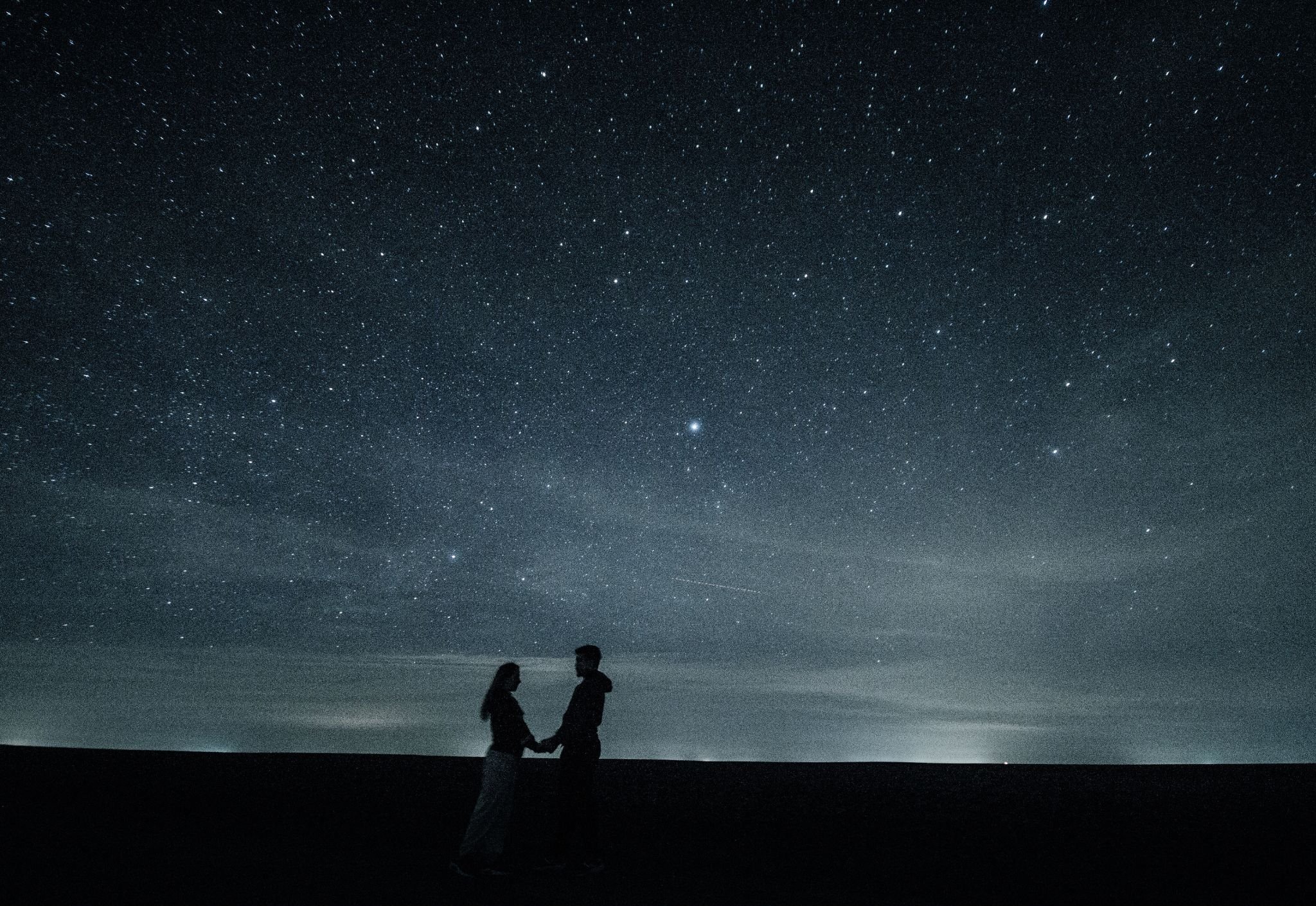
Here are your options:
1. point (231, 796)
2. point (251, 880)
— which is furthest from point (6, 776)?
point (251, 880)

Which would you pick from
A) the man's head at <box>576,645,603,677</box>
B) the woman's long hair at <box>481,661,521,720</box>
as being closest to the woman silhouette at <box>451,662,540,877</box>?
the woman's long hair at <box>481,661,521,720</box>

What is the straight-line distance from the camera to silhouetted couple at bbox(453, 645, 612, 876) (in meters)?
6.40

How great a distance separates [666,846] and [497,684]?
3218mm

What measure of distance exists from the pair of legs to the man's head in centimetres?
69

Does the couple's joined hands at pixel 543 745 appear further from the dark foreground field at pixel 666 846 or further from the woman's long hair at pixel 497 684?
the dark foreground field at pixel 666 846

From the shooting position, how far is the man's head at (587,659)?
6.86 meters

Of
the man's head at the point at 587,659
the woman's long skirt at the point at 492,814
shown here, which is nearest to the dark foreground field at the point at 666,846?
the woman's long skirt at the point at 492,814

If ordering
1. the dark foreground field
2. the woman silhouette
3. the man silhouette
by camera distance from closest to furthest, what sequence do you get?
the dark foreground field < the woman silhouette < the man silhouette

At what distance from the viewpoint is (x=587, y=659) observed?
6.89 metres

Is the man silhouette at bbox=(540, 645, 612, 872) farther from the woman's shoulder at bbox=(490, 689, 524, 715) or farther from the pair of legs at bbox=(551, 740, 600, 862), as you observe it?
the woman's shoulder at bbox=(490, 689, 524, 715)

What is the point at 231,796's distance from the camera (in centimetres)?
1264

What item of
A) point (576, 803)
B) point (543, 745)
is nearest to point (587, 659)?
point (543, 745)

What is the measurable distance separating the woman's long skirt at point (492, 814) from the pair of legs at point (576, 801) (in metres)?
0.48

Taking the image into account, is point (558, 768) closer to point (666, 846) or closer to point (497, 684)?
point (497, 684)
